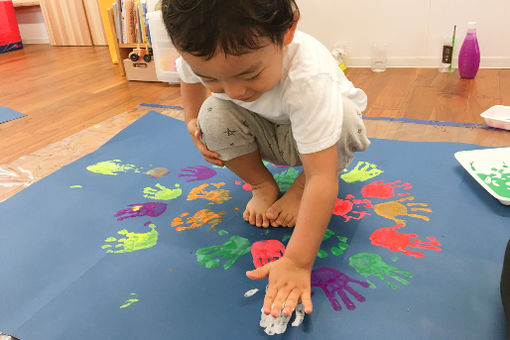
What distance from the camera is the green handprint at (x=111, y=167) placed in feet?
3.65

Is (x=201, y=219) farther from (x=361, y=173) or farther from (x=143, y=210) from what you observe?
(x=361, y=173)

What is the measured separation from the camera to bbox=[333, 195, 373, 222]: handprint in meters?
0.85

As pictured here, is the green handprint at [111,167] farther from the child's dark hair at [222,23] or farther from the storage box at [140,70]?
the storage box at [140,70]

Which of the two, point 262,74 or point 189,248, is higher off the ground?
point 262,74

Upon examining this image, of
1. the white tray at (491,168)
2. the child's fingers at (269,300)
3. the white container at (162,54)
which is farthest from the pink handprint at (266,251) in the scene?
the white container at (162,54)

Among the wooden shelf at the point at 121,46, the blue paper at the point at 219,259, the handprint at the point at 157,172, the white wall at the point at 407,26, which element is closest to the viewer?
the blue paper at the point at 219,259

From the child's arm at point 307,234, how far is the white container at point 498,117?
0.80 meters

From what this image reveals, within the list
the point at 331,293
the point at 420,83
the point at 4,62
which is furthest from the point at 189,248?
the point at 4,62

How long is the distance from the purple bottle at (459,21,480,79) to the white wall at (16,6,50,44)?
11.4 ft

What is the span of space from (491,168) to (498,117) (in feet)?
1.26

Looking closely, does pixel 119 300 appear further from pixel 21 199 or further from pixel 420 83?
pixel 420 83

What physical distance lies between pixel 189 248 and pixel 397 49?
5.42ft

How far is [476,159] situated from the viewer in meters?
0.98

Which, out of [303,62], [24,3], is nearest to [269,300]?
[303,62]
